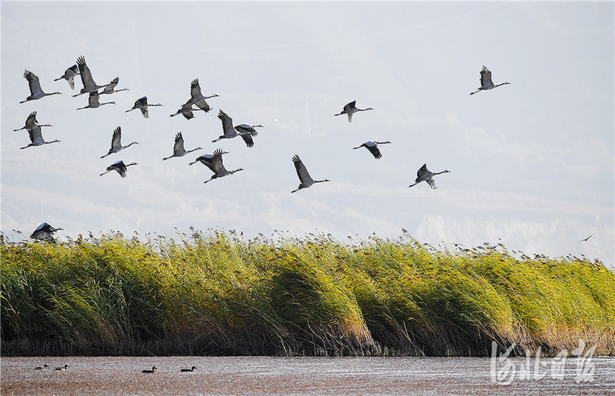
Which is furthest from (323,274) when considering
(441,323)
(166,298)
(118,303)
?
(118,303)

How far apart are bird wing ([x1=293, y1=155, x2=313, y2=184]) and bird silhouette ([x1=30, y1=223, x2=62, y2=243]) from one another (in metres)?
6.25

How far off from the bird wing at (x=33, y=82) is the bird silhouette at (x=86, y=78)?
4.08 ft

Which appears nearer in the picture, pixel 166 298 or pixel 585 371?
pixel 585 371

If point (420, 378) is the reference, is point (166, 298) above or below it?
above

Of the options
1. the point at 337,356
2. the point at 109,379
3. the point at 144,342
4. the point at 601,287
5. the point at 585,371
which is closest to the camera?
the point at 109,379

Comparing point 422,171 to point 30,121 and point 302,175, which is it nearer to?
point 302,175

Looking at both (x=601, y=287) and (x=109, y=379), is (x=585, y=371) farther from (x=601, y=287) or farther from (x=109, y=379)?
(x=109, y=379)

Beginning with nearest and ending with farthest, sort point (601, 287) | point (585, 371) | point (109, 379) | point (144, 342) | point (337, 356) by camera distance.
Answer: point (109, 379), point (585, 371), point (337, 356), point (144, 342), point (601, 287)

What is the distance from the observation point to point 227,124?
18.0 metres

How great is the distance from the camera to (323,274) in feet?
49.6

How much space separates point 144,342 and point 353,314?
184 inches

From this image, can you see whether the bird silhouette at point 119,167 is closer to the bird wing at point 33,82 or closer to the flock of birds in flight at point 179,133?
the flock of birds in flight at point 179,133

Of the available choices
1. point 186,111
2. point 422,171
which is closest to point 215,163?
point 186,111

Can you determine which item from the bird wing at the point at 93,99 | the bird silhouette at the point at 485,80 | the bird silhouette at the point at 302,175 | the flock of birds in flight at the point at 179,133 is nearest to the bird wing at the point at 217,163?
the flock of birds in flight at the point at 179,133
